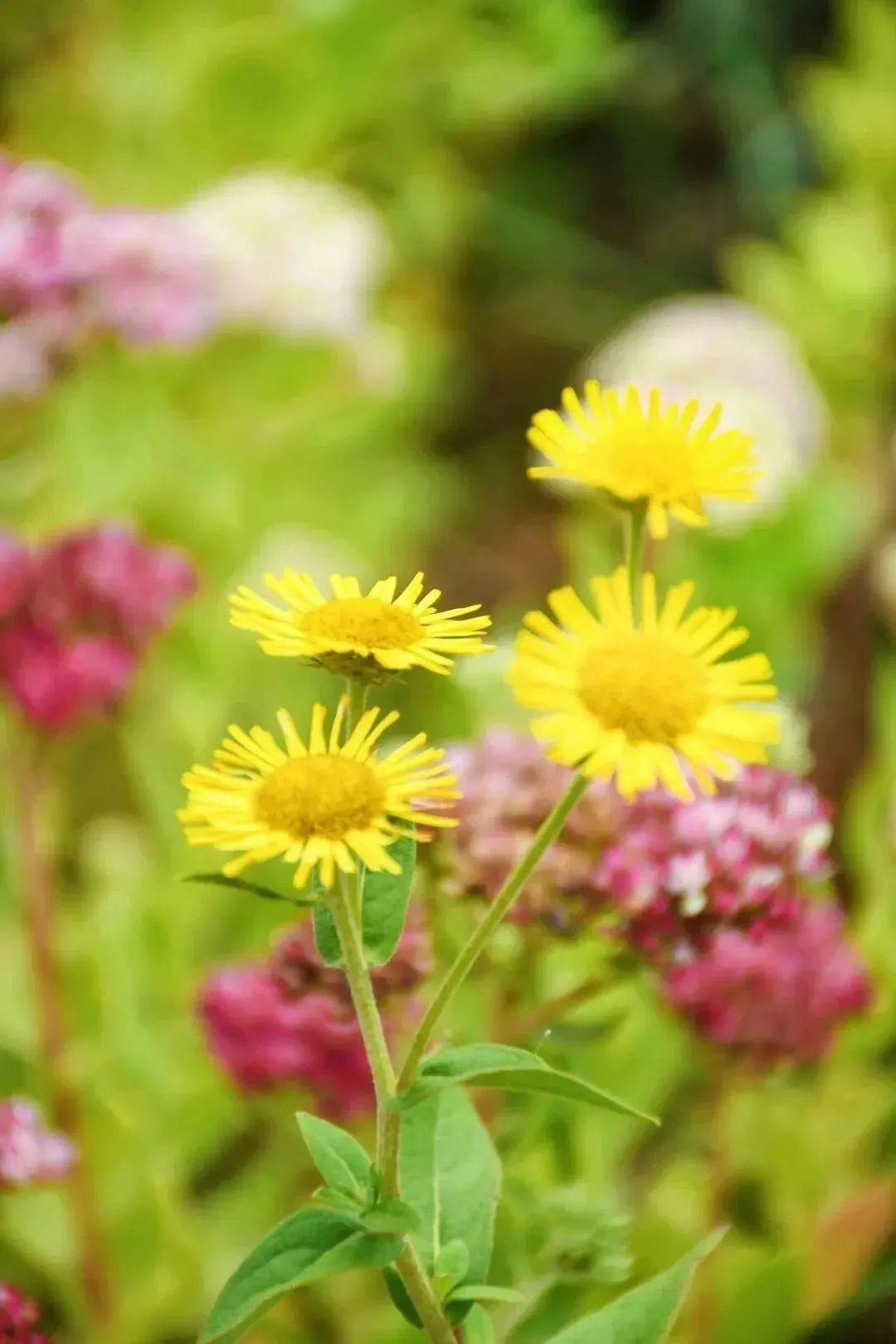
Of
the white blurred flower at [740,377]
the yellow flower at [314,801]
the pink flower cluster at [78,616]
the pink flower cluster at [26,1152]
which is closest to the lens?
the yellow flower at [314,801]

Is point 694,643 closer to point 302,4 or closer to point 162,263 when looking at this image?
point 162,263

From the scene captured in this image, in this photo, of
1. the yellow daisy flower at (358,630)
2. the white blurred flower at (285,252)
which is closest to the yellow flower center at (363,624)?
the yellow daisy flower at (358,630)

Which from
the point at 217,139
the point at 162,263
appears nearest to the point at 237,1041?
the point at 162,263

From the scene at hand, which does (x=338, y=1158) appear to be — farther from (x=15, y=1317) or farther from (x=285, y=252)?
(x=285, y=252)

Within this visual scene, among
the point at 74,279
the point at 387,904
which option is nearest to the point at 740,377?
the point at 74,279

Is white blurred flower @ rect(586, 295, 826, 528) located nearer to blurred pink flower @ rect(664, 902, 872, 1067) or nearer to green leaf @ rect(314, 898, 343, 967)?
blurred pink flower @ rect(664, 902, 872, 1067)

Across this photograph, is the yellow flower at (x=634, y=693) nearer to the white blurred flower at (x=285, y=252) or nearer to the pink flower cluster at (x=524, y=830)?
the pink flower cluster at (x=524, y=830)

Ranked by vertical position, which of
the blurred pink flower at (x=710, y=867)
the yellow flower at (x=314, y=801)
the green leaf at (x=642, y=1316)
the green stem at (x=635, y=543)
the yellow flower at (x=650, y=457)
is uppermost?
the yellow flower at (x=650, y=457)

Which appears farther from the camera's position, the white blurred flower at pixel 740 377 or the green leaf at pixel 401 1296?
the white blurred flower at pixel 740 377
